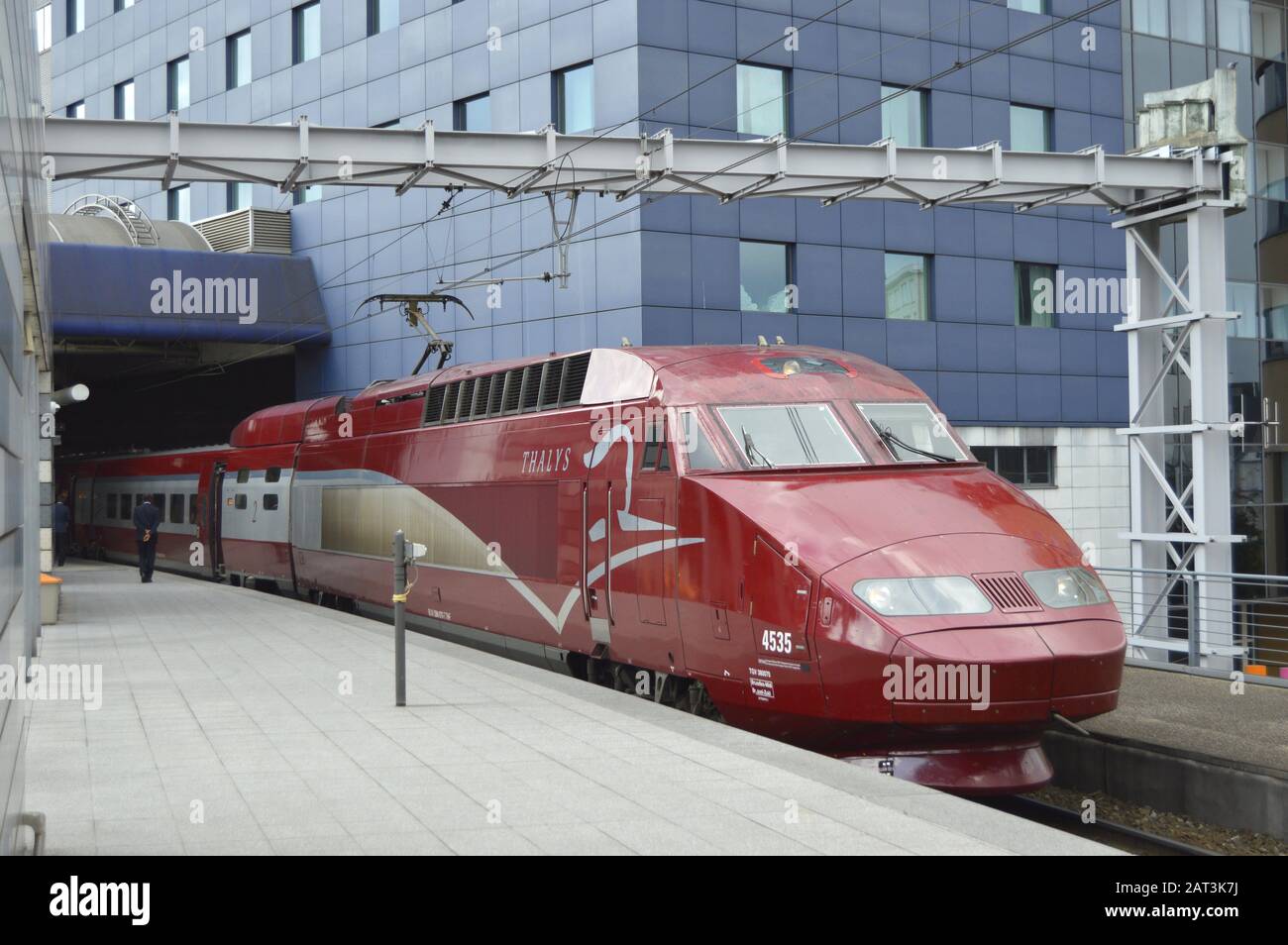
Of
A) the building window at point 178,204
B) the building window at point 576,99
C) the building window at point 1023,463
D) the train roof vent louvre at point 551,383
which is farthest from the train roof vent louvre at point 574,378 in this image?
the building window at point 178,204

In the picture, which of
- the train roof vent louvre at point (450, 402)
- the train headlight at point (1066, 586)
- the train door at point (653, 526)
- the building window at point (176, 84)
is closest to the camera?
the train headlight at point (1066, 586)

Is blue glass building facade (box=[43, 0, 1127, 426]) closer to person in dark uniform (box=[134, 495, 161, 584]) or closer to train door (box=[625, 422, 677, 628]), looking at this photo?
person in dark uniform (box=[134, 495, 161, 584])

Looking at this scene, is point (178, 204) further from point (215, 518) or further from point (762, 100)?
point (762, 100)

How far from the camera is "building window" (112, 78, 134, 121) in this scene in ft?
141

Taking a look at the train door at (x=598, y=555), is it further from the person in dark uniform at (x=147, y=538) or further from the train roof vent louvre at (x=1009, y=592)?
the person in dark uniform at (x=147, y=538)

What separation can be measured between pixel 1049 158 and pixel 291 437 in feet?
40.2

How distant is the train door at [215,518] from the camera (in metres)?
27.2

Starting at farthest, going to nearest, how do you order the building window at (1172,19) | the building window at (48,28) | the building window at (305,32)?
the building window at (48,28)
the building window at (305,32)
the building window at (1172,19)

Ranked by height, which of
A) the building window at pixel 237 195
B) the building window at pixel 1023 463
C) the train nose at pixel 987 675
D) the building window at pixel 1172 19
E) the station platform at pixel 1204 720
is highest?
the building window at pixel 1172 19

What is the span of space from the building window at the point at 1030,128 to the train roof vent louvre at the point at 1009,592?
23.5 meters

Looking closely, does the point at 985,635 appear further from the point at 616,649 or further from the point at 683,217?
the point at 683,217

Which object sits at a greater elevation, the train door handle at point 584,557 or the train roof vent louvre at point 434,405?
the train roof vent louvre at point 434,405

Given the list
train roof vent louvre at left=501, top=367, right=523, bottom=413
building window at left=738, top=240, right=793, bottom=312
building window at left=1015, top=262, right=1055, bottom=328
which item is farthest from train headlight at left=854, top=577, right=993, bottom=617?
building window at left=1015, top=262, right=1055, bottom=328

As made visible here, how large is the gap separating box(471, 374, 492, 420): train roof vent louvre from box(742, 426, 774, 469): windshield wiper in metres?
4.81
